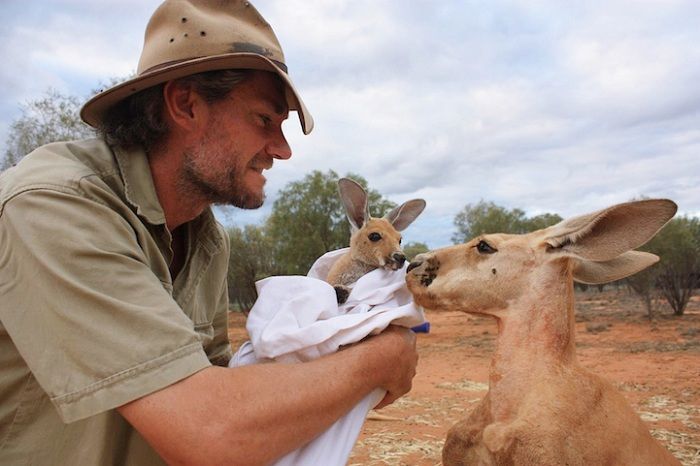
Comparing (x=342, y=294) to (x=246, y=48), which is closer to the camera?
(x=246, y=48)

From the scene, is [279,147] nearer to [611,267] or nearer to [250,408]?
[250,408]

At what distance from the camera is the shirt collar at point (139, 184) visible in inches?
84.0

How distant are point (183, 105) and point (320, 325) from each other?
1.12 meters

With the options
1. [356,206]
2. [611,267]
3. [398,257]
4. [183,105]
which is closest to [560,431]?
[611,267]

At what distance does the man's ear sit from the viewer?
232 cm

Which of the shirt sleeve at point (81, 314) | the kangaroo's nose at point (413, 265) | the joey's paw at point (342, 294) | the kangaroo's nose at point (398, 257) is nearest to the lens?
the shirt sleeve at point (81, 314)

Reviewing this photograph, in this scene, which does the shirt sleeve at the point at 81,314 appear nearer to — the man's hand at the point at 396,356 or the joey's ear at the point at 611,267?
the man's hand at the point at 396,356

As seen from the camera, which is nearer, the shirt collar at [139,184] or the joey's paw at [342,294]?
the shirt collar at [139,184]

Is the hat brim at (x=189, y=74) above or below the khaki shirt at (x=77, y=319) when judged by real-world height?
above

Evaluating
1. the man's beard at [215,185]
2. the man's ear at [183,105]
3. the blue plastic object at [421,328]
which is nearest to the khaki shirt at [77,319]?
the man's beard at [215,185]

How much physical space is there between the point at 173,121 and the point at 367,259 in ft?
6.84

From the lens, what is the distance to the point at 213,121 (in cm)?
232

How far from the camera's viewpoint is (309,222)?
19.9 m

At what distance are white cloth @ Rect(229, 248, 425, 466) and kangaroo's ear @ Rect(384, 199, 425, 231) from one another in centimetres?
215
